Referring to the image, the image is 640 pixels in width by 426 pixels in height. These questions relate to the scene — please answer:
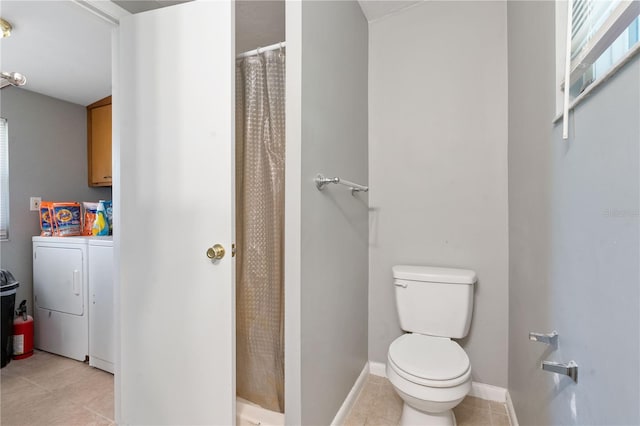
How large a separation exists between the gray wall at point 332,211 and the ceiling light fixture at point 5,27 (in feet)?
5.64

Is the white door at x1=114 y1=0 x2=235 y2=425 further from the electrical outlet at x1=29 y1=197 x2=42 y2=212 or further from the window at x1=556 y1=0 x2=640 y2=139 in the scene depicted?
the electrical outlet at x1=29 y1=197 x2=42 y2=212

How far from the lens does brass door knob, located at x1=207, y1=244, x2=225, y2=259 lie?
1.17 meters

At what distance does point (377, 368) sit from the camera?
6.32ft

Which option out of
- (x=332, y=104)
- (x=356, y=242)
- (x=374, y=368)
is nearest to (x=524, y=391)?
(x=374, y=368)

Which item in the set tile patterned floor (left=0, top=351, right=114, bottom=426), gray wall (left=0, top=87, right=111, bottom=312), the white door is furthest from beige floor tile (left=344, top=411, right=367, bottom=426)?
gray wall (left=0, top=87, right=111, bottom=312)

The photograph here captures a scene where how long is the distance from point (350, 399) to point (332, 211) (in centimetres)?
109

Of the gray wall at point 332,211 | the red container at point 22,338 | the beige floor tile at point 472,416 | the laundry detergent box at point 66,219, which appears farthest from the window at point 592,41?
the red container at point 22,338

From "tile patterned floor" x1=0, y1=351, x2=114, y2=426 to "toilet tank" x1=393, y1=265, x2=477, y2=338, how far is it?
5.70 feet

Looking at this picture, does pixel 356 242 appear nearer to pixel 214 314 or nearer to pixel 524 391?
pixel 214 314

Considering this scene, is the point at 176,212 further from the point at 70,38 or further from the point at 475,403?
the point at 475,403

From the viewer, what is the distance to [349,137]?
5.30 feet

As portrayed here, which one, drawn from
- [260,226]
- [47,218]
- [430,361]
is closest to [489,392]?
[430,361]

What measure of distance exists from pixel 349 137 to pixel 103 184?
7.86 ft

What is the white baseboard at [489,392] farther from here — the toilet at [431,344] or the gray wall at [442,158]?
the toilet at [431,344]
